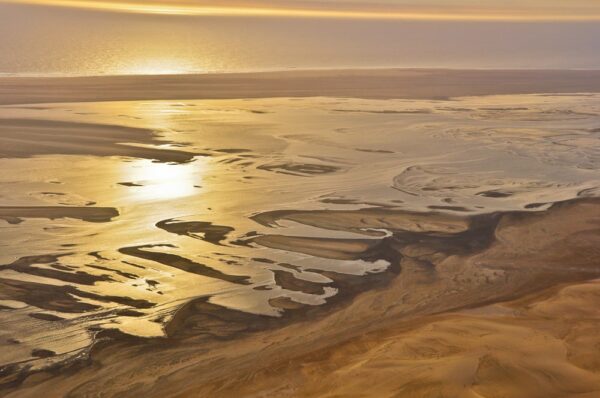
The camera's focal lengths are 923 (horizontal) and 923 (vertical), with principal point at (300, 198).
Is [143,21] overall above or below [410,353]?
above

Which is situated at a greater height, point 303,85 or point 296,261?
point 303,85

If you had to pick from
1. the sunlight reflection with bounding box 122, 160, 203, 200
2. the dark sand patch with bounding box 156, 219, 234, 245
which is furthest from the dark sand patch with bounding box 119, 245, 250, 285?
the sunlight reflection with bounding box 122, 160, 203, 200

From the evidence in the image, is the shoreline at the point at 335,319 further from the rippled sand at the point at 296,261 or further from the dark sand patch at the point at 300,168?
the dark sand patch at the point at 300,168

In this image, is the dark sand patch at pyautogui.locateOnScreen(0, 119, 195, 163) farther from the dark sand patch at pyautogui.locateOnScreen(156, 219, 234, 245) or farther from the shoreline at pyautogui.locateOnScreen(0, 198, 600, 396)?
the shoreline at pyautogui.locateOnScreen(0, 198, 600, 396)

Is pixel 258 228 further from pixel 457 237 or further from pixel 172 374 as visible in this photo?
pixel 172 374

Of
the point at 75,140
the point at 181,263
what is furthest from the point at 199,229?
the point at 75,140

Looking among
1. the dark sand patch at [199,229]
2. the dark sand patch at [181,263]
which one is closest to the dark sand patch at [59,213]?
the dark sand patch at [199,229]

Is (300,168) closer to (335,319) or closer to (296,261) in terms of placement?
(296,261)

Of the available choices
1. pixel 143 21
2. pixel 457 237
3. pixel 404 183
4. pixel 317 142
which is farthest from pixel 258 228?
pixel 143 21
